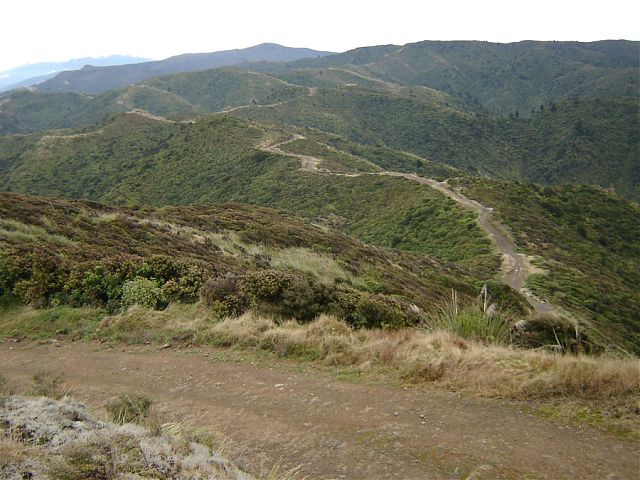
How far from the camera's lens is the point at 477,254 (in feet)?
122

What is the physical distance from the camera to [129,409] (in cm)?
465

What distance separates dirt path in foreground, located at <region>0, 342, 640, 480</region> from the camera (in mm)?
3797

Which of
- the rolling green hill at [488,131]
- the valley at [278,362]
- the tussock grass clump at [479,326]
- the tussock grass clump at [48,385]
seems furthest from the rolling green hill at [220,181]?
the tussock grass clump at [48,385]

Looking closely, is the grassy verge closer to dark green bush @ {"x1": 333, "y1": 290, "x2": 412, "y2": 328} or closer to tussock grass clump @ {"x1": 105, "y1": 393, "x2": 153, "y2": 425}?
dark green bush @ {"x1": 333, "y1": 290, "x2": 412, "y2": 328}

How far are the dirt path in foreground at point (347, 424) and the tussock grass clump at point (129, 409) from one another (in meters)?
0.43

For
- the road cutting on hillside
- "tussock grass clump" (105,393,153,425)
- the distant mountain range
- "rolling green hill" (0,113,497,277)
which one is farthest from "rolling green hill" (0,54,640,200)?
"tussock grass clump" (105,393,153,425)

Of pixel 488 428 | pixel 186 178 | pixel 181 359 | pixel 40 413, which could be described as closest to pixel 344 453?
pixel 488 428

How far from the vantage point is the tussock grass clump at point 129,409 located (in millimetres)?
4391

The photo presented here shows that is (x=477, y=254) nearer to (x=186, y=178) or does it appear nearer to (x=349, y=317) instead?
(x=349, y=317)

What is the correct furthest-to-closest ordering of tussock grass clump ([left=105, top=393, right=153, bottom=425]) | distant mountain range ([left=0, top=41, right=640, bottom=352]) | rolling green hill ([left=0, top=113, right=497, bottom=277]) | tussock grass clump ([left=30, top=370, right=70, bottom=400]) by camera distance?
1. rolling green hill ([left=0, top=113, right=497, bottom=277])
2. distant mountain range ([left=0, top=41, right=640, bottom=352])
3. tussock grass clump ([left=30, top=370, right=70, bottom=400])
4. tussock grass clump ([left=105, top=393, right=153, bottom=425])

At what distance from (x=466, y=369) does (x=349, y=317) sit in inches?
126

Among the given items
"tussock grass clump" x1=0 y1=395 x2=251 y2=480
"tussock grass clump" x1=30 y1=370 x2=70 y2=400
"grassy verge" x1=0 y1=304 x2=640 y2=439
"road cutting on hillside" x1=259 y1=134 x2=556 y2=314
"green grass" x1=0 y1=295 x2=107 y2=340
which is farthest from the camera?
"road cutting on hillside" x1=259 y1=134 x2=556 y2=314

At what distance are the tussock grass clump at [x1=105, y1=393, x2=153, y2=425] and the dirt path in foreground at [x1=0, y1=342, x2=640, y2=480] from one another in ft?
1.39

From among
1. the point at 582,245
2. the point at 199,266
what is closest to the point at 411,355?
the point at 199,266
